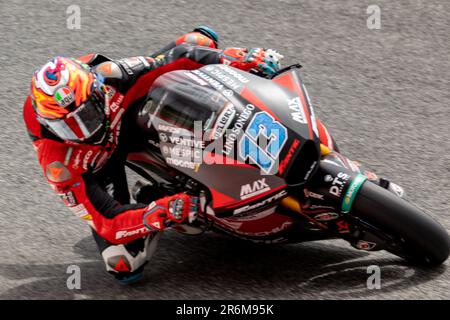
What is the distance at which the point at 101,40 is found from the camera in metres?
7.69

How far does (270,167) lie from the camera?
4023 mm

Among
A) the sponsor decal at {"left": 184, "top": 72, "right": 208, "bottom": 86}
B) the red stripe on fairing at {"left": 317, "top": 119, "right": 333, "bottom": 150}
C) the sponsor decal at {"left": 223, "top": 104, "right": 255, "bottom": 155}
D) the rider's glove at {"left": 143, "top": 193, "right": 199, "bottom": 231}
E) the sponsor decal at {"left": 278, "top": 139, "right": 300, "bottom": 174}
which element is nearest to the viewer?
the sponsor decal at {"left": 278, "top": 139, "right": 300, "bottom": 174}

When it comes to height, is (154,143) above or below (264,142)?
below

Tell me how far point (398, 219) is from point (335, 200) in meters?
0.32

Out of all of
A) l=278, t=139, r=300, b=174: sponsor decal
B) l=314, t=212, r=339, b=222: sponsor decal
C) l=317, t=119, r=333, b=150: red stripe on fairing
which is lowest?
l=314, t=212, r=339, b=222: sponsor decal

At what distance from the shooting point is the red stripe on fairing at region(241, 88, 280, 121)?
4.16 m

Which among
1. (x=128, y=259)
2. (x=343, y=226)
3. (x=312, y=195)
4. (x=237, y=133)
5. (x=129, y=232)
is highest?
(x=237, y=133)

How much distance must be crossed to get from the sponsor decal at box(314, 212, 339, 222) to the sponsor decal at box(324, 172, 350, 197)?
182 millimetres

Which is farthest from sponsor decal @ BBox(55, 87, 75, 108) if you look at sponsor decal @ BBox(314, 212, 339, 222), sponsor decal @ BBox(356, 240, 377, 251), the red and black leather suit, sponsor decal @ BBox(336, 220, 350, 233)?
sponsor decal @ BBox(356, 240, 377, 251)

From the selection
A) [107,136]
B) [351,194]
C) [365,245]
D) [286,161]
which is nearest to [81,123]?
[107,136]

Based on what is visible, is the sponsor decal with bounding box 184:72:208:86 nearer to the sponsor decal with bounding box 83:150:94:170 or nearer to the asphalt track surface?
the sponsor decal with bounding box 83:150:94:170

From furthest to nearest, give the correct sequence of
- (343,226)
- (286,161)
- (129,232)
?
(129,232) → (343,226) → (286,161)

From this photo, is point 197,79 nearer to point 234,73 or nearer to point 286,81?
point 234,73

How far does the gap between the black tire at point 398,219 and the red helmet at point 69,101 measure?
4.72ft
